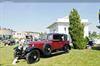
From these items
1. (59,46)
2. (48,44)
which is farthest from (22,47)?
(59,46)

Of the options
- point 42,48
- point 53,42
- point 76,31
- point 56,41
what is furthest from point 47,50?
point 76,31

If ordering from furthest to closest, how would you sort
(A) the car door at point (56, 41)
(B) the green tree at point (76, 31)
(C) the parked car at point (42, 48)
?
(B) the green tree at point (76, 31)
(A) the car door at point (56, 41)
(C) the parked car at point (42, 48)

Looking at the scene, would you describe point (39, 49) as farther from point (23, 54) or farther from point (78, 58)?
point (78, 58)

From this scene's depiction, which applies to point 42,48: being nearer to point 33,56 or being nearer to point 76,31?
point 33,56

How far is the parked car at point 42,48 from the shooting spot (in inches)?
530

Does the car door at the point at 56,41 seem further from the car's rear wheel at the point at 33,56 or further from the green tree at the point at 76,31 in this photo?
the green tree at the point at 76,31

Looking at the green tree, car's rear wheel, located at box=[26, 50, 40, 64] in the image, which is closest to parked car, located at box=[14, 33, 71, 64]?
car's rear wheel, located at box=[26, 50, 40, 64]

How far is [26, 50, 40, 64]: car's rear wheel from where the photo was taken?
43.2ft

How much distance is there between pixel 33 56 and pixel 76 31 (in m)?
6.24

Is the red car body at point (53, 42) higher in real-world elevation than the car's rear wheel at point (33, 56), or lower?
higher

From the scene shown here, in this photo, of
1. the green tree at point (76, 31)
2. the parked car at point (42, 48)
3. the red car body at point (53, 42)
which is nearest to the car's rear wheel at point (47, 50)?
the parked car at point (42, 48)

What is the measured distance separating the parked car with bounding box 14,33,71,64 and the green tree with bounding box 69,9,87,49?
269cm

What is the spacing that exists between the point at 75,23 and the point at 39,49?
592cm

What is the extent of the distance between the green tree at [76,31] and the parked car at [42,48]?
8.84 feet
